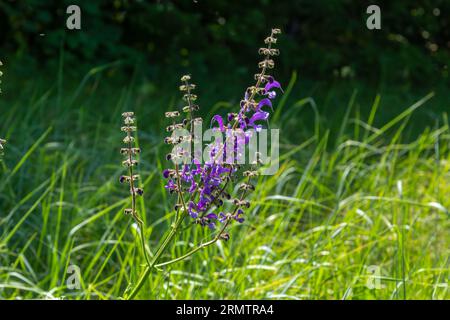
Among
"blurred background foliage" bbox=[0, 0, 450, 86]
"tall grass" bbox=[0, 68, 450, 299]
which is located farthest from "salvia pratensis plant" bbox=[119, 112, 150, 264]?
"blurred background foliage" bbox=[0, 0, 450, 86]

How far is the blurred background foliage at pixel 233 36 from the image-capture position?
5.44 metres

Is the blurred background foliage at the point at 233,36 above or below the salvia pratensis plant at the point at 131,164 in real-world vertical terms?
above

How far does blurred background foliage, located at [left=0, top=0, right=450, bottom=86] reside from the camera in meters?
5.44

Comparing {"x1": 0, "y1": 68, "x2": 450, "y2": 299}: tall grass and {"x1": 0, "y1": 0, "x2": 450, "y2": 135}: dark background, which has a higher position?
{"x1": 0, "y1": 0, "x2": 450, "y2": 135}: dark background

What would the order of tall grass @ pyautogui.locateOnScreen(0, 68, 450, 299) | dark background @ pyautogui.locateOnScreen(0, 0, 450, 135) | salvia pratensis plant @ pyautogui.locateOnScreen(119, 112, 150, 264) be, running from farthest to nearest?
dark background @ pyautogui.locateOnScreen(0, 0, 450, 135)
tall grass @ pyautogui.locateOnScreen(0, 68, 450, 299)
salvia pratensis plant @ pyautogui.locateOnScreen(119, 112, 150, 264)

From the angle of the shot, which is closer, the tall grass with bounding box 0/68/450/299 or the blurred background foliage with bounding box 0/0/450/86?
the tall grass with bounding box 0/68/450/299

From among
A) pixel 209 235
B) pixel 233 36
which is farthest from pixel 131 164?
pixel 233 36

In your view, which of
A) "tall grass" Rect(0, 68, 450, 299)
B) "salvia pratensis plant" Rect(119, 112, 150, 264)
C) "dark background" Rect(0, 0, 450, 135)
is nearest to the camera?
"salvia pratensis plant" Rect(119, 112, 150, 264)

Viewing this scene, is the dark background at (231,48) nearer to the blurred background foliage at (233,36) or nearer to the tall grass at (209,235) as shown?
the blurred background foliage at (233,36)

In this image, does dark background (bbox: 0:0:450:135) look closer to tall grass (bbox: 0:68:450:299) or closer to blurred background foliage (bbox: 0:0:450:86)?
blurred background foliage (bbox: 0:0:450:86)

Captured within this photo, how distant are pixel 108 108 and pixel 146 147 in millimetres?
847

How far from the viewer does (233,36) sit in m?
5.73

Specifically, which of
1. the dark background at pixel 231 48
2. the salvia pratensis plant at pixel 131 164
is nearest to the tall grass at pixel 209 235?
the salvia pratensis plant at pixel 131 164

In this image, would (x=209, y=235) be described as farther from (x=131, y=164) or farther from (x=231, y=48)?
(x=231, y=48)
